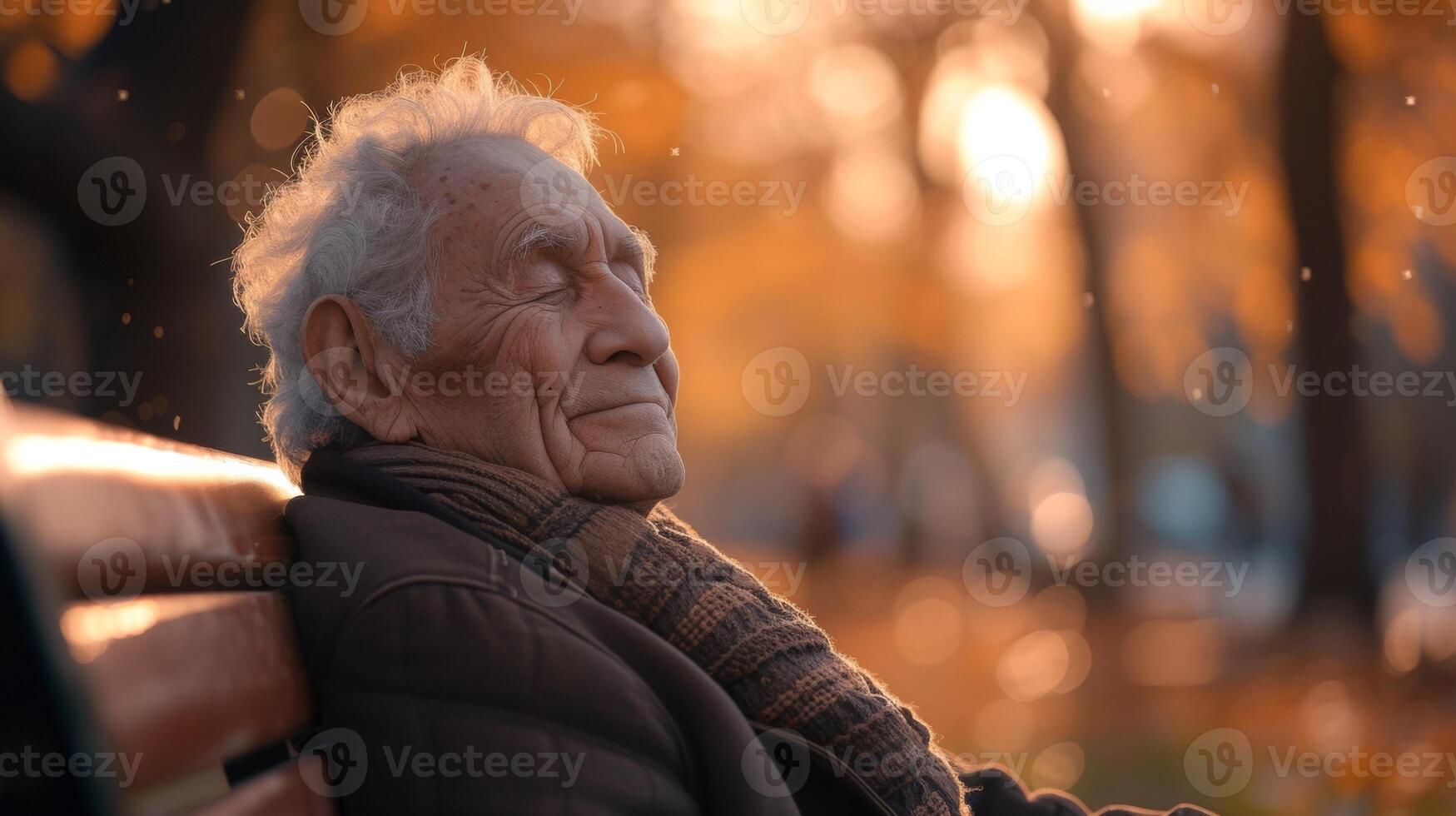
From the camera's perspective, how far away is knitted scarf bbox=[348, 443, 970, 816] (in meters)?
1.90

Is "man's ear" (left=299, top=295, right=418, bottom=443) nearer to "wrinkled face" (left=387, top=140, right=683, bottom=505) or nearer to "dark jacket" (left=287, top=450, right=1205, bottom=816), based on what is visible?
"wrinkled face" (left=387, top=140, right=683, bottom=505)

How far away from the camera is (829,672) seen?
1952 millimetres

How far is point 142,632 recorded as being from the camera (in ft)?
4.01

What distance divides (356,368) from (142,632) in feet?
3.53

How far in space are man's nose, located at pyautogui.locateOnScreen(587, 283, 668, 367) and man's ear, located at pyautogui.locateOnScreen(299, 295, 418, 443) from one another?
1.22 ft

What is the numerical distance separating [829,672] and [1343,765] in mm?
6175

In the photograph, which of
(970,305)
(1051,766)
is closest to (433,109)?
(1051,766)

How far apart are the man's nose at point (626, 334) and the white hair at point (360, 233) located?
0.33 m

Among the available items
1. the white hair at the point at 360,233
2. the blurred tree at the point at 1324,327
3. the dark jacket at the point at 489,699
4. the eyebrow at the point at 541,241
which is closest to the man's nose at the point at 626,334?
the eyebrow at the point at 541,241

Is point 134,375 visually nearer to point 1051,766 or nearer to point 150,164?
point 150,164

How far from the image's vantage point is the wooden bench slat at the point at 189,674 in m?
1.11

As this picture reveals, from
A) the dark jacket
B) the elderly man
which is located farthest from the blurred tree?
the dark jacket

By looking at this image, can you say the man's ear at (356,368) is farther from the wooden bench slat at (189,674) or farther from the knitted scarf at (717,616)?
the wooden bench slat at (189,674)

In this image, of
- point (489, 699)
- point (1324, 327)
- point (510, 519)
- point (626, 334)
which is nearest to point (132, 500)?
point (489, 699)
